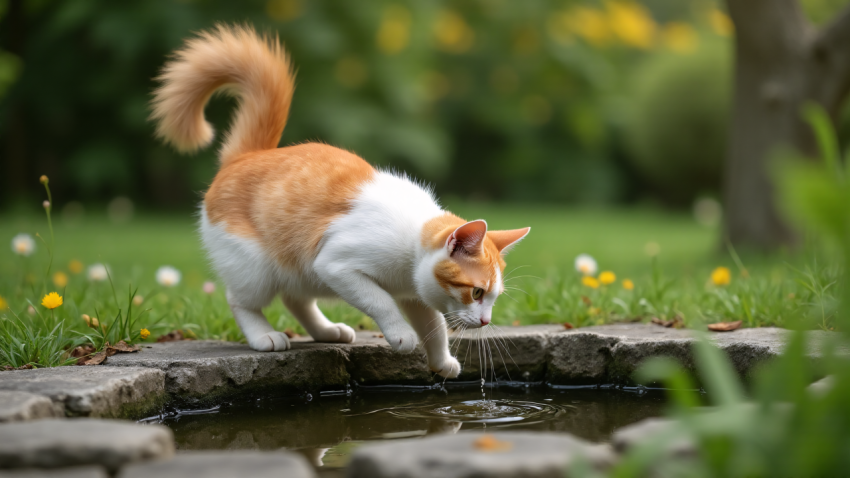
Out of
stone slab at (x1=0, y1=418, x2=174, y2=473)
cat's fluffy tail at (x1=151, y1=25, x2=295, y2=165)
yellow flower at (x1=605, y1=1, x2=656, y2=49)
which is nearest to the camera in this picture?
stone slab at (x1=0, y1=418, x2=174, y2=473)

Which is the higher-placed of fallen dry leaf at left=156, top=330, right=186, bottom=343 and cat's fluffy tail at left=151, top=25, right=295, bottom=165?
cat's fluffy tail at left=151, top=25, right=295, bottom=165

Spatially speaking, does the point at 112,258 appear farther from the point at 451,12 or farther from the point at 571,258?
the point at 451,12

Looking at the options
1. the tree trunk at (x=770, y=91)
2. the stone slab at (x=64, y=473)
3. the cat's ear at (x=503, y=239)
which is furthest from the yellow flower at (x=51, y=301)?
the tree trunk at (x=770, y=91)

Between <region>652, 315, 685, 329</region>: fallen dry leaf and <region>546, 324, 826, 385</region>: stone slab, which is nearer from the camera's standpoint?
<region>546, 324, 826, 385</region>: stone slab

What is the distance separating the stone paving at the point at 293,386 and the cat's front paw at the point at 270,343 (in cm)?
5

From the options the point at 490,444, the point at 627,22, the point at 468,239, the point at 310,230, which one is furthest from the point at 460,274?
the point at 627,22

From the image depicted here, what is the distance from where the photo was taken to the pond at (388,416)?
2074mm

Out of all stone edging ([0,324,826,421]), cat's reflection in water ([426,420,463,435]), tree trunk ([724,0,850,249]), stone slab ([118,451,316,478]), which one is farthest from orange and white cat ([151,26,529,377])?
tree trunk ([724,0,850,249])

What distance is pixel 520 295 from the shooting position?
11.7ft

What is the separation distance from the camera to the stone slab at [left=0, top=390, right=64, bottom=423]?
1703 millimetres

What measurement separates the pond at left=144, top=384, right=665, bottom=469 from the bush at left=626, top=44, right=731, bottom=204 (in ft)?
24.8

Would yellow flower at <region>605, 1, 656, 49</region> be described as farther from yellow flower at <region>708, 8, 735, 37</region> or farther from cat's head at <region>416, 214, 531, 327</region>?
cat's head at <region>416, 214, 531, 327</region>

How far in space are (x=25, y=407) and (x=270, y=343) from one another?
3.00 feet

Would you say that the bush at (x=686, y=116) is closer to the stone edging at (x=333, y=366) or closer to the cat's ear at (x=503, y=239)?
the stone edging at (x=333, y=366)
